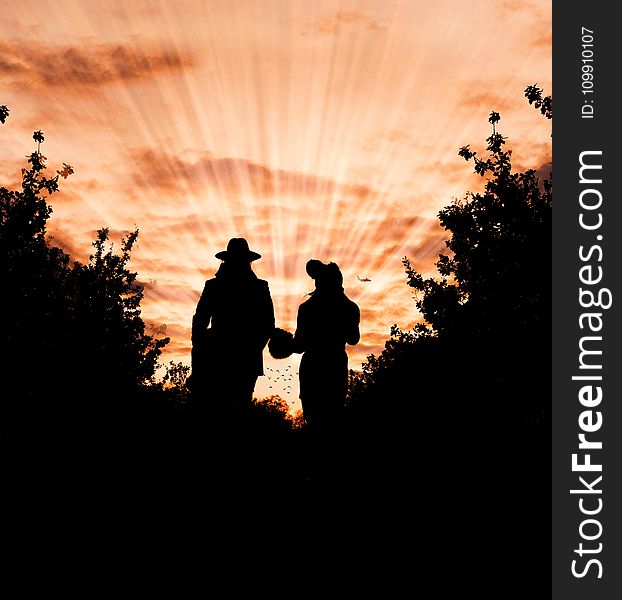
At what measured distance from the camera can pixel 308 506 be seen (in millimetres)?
6379

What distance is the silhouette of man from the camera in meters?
7.96

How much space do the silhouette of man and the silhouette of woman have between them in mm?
761

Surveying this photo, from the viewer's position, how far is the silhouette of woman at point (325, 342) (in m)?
8.57

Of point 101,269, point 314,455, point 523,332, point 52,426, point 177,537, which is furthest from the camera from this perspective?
point 101,269

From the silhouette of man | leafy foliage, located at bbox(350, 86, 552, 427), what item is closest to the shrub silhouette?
the silhouette of man

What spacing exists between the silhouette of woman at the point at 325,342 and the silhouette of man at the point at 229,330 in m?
0.76

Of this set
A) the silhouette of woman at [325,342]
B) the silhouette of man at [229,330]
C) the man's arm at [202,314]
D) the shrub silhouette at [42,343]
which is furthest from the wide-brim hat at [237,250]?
the shrub silhouette at [42,343]

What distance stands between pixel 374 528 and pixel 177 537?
175 cm

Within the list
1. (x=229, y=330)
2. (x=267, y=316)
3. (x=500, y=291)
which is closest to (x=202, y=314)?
(x=229, y=330)

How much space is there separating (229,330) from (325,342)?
146 cm

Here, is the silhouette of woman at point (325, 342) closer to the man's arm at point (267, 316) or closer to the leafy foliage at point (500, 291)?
the man's arm at point (267, 316)

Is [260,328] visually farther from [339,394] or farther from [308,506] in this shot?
[308,506]

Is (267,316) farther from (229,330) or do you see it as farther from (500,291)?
(500,291)

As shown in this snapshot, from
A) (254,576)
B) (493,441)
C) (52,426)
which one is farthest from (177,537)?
(493,441)
